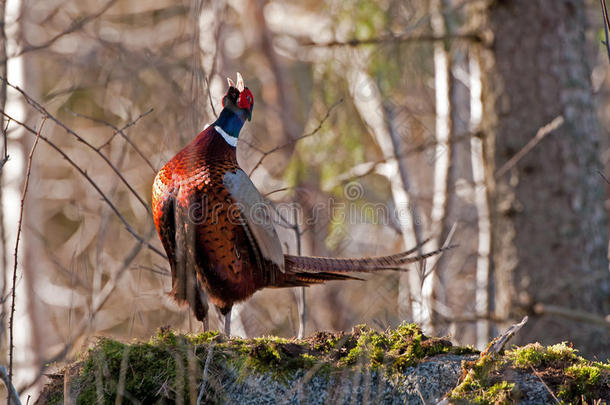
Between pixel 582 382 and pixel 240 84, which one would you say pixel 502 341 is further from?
pixel 240 84

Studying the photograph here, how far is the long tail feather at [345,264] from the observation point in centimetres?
343

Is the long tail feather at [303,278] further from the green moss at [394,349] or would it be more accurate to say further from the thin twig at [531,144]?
the thin twig at [531,144]

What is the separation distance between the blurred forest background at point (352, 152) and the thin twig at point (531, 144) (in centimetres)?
3

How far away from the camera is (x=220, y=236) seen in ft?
11.1

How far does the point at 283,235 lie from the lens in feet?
27.6

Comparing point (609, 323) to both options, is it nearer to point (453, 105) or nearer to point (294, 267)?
point (294, 267)

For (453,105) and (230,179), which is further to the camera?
(453,105)

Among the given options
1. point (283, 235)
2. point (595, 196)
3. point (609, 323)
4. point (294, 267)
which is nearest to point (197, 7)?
point (294, 267)

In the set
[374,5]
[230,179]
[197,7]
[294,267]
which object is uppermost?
[374,5]

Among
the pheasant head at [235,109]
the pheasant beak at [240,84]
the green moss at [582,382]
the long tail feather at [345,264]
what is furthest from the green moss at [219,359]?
the pheasant beak at [240,84]

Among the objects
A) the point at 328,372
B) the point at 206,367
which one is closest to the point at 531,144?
the point at 328,372

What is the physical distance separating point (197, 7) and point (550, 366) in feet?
7.60

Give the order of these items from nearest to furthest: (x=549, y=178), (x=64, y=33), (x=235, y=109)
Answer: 1. (x=235, y=109)
2. (x=64, y=33)
3. (x=549, y=178)

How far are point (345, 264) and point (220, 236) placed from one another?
0.66 metres
